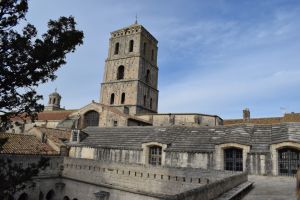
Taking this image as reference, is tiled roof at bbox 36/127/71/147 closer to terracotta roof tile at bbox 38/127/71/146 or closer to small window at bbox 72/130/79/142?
terracotta roof tile at bbox 38/127/71/146

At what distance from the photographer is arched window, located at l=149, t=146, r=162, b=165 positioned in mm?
24536

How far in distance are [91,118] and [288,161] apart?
1184 inches

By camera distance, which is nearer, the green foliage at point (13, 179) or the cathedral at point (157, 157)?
the green foliage at point (13, 179)

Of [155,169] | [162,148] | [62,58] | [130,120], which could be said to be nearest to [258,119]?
[130,120]

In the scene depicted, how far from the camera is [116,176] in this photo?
74.1 feet

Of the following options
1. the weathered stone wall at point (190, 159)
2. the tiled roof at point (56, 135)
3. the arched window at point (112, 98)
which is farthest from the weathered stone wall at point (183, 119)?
the weathered stone wall at point (190, 159)

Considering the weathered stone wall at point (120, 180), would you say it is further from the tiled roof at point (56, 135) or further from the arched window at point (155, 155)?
the arched window at point (155, 155)

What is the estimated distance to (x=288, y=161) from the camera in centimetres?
1905

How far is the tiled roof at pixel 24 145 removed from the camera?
25.4 m

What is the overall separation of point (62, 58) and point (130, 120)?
30396mm

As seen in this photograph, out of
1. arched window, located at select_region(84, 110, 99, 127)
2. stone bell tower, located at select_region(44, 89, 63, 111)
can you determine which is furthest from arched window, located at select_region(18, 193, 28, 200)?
stone bell tower, located at select_region(44, 89, 63, 111)

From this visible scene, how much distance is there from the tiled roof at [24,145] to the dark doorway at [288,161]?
18.8m

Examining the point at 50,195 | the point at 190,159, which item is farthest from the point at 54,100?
the point at 190,159

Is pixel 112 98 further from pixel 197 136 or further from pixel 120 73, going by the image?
pixel 197 136
